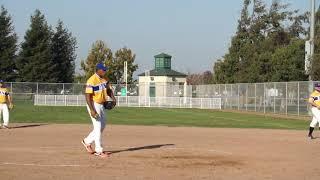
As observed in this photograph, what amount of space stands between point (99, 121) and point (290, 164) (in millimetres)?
4369

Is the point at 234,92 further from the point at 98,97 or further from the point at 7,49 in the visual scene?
the point at 98,97

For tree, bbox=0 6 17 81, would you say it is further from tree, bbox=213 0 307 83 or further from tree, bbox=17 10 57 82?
tree, bbox=213 0 307 83

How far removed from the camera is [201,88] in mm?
67375

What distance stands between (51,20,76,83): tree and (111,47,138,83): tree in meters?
12.2

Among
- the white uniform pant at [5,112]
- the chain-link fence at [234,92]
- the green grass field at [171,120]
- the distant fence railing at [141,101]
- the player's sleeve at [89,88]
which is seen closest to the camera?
the player's sleeve at [89,88]

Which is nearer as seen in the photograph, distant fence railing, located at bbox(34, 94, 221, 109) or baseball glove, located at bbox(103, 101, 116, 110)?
Answer: baseball glove, located at bbox(103, 101, 116, 110)

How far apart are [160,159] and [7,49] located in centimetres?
6322

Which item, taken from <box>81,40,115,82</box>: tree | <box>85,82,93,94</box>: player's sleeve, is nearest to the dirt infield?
<box>85,82,93,94</box>: player's sleeve

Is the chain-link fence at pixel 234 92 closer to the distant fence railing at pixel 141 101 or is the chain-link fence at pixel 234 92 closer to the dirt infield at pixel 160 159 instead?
the distant fence railing at pixel 141 101

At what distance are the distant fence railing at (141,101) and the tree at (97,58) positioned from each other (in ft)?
94.3

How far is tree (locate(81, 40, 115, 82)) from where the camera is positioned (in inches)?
3575

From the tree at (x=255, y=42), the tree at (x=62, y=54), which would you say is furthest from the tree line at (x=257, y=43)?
the tree at (x=62, y=54)

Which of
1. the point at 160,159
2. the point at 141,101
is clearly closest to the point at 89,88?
the point at 160,159

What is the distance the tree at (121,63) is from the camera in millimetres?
93875
